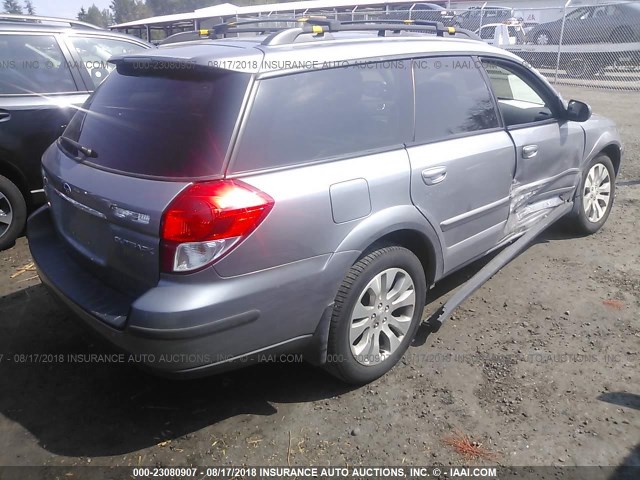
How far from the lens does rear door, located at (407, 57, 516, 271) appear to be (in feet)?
10.0

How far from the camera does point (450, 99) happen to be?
3311 millimetres

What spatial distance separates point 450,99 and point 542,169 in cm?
112

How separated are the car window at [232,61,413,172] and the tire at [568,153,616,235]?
92.9 inches

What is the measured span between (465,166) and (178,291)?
6.20 feet

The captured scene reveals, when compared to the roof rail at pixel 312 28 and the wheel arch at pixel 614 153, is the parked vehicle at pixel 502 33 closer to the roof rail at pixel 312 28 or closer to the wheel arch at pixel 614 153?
the wheel arch at pixel 614 153

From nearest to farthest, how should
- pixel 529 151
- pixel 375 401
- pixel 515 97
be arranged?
pixel 375 401 → pixel 529 151 → pixel 515 97

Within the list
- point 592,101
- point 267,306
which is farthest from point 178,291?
point 592,101

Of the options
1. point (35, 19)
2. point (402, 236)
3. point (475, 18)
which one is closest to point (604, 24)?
point (475, 18)

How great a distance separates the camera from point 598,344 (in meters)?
3.29

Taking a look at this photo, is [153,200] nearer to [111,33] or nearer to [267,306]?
[267,306]

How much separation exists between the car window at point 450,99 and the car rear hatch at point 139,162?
1187mm

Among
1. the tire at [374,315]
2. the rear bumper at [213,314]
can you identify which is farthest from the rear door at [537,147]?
the rear bumper at [213,314]

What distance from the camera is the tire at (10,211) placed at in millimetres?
4609

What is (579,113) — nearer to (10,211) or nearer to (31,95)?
(31,95)
